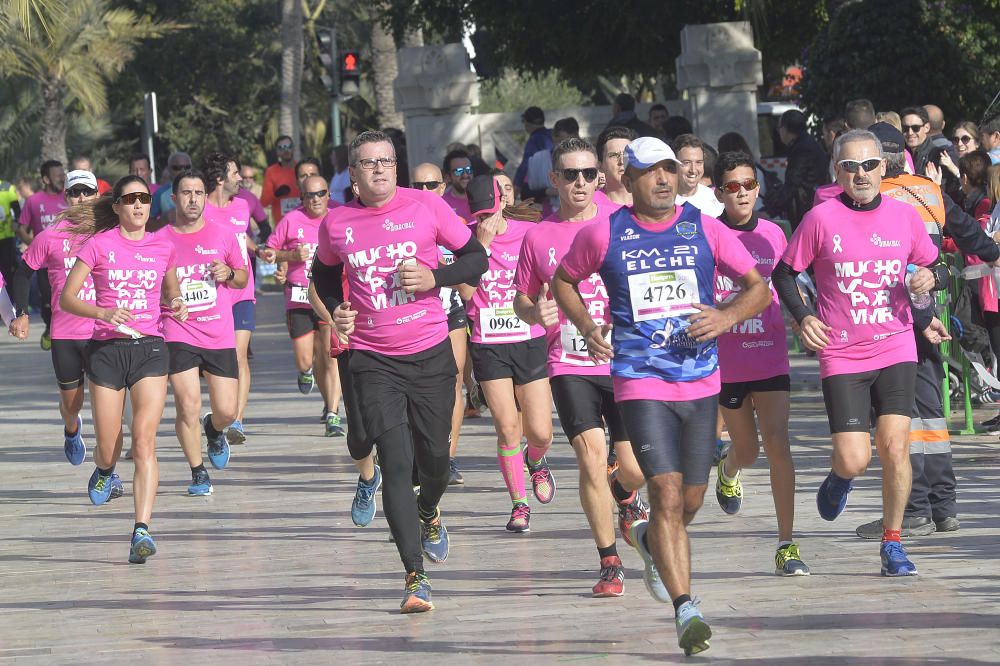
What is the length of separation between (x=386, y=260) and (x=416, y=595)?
144 centimetres

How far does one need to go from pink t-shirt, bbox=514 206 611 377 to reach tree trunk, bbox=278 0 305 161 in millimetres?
30677

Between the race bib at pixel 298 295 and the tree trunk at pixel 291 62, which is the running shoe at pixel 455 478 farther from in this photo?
the tree trunk at pixel 291 62

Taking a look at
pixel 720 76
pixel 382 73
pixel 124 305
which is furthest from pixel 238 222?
pixel 382 73

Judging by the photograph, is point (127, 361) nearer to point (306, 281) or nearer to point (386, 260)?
point (386, 260)

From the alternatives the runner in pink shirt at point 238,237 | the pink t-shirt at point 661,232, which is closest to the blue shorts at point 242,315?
the runner in pink shirt at point 238,237

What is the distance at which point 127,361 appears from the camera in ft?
33.2

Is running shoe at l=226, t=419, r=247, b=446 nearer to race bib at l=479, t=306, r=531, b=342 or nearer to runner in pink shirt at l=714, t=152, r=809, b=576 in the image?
race bib at l=479, t=306, r=531, b=342

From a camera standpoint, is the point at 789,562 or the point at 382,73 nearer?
the point at 789,562

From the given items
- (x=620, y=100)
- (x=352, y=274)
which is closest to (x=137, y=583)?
(x=352, y=274)

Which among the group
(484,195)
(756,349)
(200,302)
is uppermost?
(484,195)

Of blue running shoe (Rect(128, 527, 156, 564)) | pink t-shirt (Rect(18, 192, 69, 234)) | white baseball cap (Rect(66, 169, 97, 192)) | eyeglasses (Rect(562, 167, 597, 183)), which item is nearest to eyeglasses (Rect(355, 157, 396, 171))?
eyeglasses (Rect(562, 167, 597, 183))

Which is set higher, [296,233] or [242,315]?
[296,233]

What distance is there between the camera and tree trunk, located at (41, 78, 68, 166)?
4141 centimetres

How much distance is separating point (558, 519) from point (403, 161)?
41.2ft
